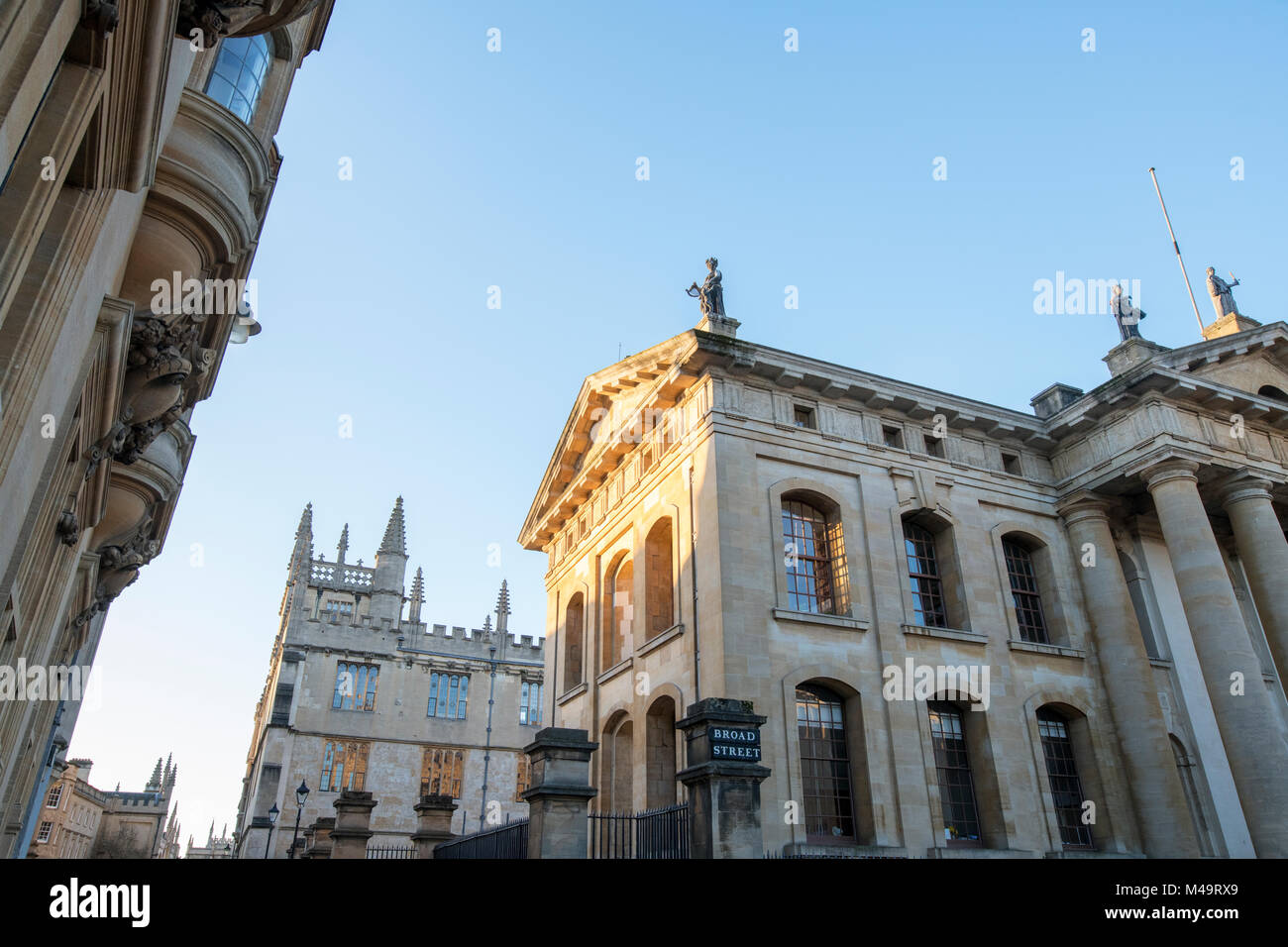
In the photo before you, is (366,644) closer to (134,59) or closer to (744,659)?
(744,659)

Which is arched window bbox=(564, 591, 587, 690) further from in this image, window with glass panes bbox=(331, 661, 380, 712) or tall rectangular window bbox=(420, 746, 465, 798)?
window with glass panes bbox=(331, 661, 380, 712)

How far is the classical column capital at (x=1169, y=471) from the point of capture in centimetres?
2278

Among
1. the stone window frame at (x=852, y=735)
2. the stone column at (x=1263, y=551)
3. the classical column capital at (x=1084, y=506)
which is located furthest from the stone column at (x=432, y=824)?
the stone column at (x=1263, y=551)

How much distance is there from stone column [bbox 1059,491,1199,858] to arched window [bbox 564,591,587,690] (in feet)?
52.2

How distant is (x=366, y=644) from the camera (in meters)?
51.9

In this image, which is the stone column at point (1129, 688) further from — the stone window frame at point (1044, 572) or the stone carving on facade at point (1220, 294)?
the stone carving on facade at point (1220, 294)

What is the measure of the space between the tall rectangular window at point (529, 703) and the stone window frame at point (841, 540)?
3753cm

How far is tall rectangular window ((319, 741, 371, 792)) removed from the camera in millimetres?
47219

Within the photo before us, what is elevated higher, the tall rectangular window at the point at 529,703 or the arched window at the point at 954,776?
the tall rectangular window at the point at 529,703

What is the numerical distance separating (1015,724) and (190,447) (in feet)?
66.0

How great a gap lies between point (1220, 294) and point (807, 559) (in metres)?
20.6

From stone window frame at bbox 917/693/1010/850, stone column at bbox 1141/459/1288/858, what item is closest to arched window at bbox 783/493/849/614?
stone window frame at bbox 917/693/1010/850
